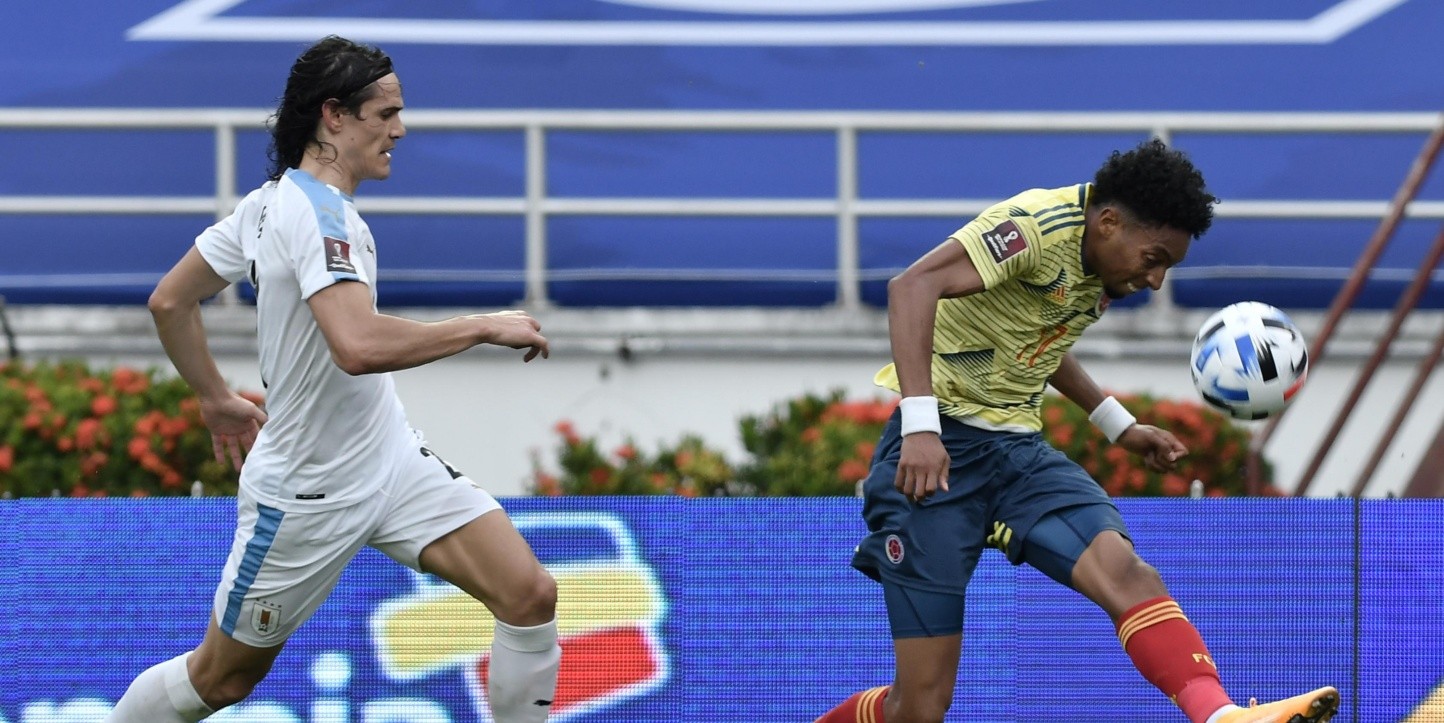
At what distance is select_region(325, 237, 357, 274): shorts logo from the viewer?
179 inches

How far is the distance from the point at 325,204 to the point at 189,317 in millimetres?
786

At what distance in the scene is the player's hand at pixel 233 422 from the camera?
5.33 m

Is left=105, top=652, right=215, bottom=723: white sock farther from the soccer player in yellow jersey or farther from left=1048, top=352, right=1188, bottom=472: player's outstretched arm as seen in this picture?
left=1048, top=352, right=1188, bottom=472: player's outstretched arm

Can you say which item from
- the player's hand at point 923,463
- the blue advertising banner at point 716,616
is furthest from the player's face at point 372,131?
the blue advertising banner at point 716,616

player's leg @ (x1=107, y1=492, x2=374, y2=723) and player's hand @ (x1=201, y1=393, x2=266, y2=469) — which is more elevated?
player's hand @ (x1=201, y1=393, x2=266, y2=469)

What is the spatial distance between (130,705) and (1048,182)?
6.68 metres

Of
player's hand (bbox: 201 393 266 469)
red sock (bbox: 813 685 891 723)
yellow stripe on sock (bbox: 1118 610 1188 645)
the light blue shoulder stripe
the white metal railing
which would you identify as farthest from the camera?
the white metal railing

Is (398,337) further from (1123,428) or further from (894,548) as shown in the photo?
(1123,428)

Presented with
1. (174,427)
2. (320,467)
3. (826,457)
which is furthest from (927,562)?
(174,427)

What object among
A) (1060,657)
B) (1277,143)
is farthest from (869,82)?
(1060,657)

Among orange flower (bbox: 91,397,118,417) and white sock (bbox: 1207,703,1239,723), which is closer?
white sock (bbox: 1207,703,1239,723)

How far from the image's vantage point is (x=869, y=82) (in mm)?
10766

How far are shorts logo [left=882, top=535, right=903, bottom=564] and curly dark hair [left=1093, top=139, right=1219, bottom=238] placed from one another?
1.06 m

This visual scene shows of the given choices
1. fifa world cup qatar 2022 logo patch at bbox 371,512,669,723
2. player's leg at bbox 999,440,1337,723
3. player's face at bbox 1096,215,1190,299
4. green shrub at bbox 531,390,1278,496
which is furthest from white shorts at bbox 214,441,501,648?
green shrub at bbox 531,390,1278,496
